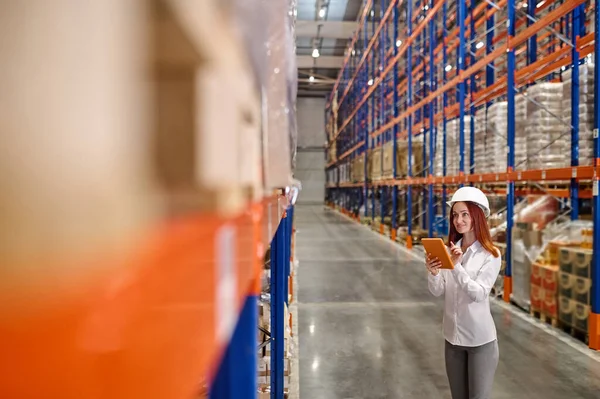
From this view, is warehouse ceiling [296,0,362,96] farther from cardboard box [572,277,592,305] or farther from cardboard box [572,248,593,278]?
cardboard box [572,277,592,305]

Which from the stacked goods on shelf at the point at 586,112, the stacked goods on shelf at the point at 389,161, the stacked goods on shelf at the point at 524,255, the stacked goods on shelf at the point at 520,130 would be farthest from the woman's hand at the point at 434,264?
the stacked goods on shelf at the point at 389,161

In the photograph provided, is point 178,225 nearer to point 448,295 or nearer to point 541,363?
point 448,295

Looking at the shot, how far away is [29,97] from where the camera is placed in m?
0.19

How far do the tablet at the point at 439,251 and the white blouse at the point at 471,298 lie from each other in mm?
111

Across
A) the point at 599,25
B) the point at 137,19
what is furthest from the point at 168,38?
the point at 599,25

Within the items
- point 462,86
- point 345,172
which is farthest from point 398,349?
point 345,172

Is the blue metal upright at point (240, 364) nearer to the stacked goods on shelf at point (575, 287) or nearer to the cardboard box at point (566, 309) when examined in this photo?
the stacked goods on shelf at point (575, 287)

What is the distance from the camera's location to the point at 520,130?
6.84 m

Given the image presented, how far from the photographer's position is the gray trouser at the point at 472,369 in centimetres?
266

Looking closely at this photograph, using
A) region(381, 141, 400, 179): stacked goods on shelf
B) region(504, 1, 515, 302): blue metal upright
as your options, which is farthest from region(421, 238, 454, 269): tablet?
region(381, 141, 400, 179): stacked goods on shelf

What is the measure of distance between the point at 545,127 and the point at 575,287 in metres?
2.19

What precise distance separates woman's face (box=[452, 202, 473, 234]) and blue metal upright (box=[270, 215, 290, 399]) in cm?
92

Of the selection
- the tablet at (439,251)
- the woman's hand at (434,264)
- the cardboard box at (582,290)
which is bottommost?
the cardboard box at (582,290)

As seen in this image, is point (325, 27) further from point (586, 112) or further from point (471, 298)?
point (471, 298)
